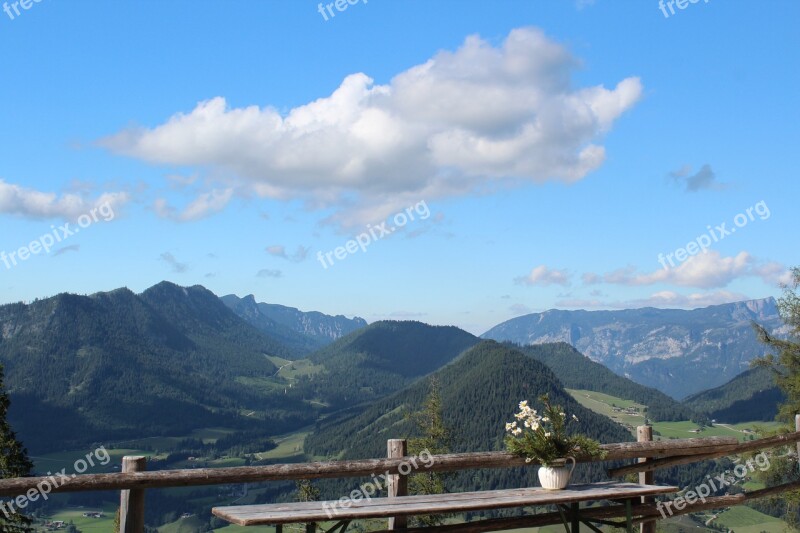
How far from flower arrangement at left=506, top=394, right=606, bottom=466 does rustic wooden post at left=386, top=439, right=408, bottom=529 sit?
1236 mm

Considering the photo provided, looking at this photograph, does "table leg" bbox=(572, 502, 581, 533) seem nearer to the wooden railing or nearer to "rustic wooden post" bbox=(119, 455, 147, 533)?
the wooden railing

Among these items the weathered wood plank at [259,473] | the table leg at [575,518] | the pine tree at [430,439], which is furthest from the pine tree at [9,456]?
the table leg at [575,518]

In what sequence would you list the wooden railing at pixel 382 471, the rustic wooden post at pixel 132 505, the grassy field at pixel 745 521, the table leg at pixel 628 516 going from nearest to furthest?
the wooden railing at pixel 382 471
the rustic wooden post at pixel 132 505
the table leg at pixel 628 516
the grassy field at pixel 745 521

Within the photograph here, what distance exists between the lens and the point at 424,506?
7.26 m

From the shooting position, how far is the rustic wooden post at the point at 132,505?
25.1 ft

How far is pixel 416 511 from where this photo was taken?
706 centimetres

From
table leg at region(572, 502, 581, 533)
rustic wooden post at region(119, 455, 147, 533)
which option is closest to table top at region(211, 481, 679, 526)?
table leg at region(572, 502, 581, 533)

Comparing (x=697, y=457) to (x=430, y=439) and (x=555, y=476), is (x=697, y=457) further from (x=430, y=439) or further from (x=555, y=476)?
(x=430, y=439)

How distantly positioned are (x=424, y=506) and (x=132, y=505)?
9.90ft

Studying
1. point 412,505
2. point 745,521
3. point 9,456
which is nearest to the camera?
point 412,505

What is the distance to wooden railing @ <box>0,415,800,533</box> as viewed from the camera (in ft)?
24.2

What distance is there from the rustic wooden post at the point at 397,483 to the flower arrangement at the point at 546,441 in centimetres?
124

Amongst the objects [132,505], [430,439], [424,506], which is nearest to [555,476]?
[424,506]

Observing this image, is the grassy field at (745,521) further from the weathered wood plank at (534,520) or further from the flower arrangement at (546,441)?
the flower arrangement at (546,441)
